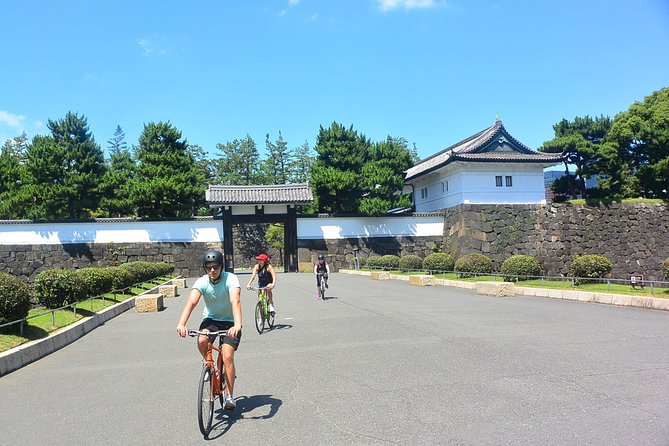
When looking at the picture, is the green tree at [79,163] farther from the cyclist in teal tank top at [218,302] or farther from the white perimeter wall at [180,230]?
→ the cyclist in teal tank top at [218,302]

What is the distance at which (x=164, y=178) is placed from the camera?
2878 centimetres

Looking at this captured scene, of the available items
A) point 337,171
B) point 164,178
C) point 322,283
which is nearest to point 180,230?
point 164,178

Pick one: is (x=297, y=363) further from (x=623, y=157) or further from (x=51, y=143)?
(x=623, y=157)

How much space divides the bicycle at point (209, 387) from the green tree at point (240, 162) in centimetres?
5124

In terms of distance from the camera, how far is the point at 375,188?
A: 32.9 meters

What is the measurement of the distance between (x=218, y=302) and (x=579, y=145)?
31.2 metres

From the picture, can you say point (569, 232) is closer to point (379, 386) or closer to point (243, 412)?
point (379, 386)

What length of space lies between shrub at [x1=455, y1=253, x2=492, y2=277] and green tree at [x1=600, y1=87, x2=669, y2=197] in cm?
1461

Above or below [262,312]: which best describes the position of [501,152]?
above

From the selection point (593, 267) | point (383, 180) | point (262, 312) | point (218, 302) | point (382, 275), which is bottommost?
point (382, 275)

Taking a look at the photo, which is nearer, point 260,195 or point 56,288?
point 56,288

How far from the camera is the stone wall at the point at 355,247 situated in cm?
3033

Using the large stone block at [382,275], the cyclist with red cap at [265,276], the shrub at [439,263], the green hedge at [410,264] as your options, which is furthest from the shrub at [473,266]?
the cyclist with red cap at [265,276]

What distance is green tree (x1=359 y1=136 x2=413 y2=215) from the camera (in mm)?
30639
